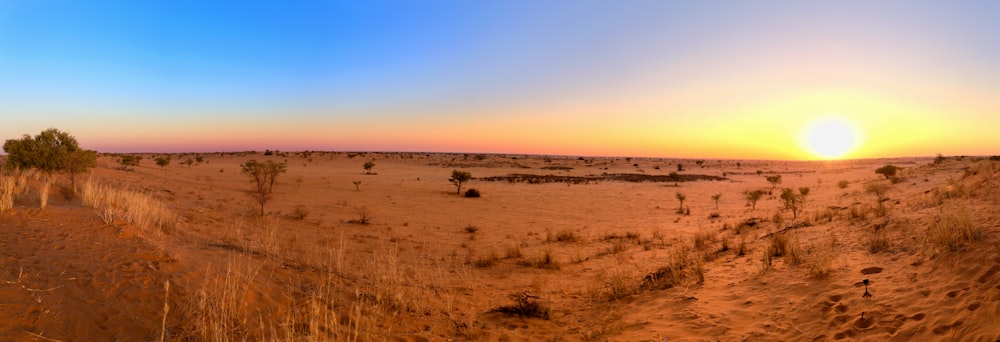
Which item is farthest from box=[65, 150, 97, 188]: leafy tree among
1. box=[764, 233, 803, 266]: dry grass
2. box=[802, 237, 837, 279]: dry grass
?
box=[802, 237, 837, 279]: dry grass

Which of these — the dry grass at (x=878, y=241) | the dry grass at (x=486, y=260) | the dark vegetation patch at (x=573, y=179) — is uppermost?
the dry grass at (x=878, y=241)

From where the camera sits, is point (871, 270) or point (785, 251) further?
point (785, 251)

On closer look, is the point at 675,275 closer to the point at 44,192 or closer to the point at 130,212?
the point at 130,212

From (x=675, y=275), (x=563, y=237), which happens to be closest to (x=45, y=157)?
(x=563, y=237)

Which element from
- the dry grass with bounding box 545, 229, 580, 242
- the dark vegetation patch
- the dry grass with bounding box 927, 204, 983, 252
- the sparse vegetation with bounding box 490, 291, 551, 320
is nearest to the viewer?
the dry grass with bounding box 927, 204, 983, 252

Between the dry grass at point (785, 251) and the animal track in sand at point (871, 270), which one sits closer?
the animal track in sand at point (871, 270)

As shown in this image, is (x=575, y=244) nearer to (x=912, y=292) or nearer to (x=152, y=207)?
(x=912, y=292)

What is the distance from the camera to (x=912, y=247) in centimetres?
702

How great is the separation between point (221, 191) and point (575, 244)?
18.1m

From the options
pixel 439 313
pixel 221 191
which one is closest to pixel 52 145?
pixel 221 191

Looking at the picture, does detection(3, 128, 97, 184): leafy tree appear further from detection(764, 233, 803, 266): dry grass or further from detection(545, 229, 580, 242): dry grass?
detection(764, 233, 803, 266): dry grass

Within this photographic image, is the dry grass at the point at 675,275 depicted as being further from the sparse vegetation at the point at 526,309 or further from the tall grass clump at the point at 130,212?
the tall grass clump at the point at 130,212

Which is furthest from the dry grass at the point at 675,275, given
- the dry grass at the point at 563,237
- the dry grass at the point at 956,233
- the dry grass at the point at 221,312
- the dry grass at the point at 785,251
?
the dry grass at the point at 221,312

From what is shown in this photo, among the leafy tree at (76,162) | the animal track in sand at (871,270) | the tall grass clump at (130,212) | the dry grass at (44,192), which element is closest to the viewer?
the animal track in sand at (871,270)
